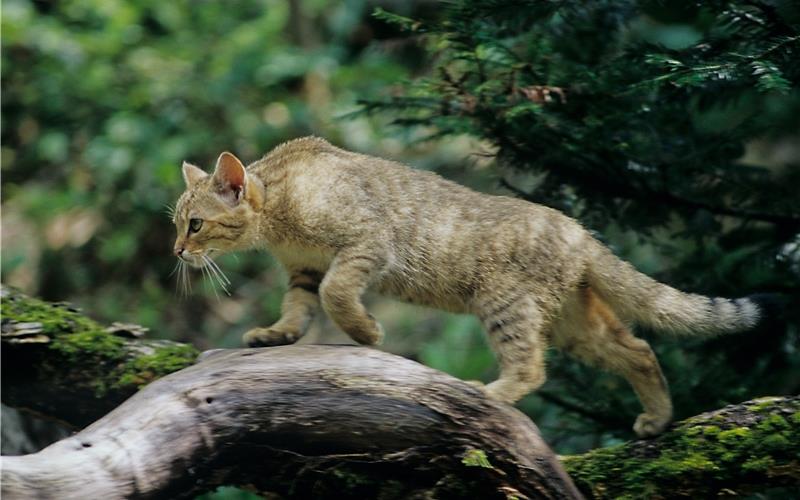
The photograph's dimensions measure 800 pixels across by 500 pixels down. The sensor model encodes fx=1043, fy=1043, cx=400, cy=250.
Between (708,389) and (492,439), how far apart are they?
7.43ft

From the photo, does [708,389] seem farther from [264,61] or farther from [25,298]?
[264,61]

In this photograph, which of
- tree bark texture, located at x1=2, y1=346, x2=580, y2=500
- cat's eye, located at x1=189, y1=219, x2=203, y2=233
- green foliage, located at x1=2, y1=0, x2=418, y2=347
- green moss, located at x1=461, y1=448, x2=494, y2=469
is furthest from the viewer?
green foliage, located at x1=2, y1=0, x2=418, y2=347

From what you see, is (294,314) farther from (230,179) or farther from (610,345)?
(610,345)

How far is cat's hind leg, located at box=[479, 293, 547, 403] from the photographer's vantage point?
17.4ft

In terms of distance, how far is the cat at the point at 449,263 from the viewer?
5.36 meters

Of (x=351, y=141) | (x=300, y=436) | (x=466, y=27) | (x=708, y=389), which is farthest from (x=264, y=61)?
(x=300, y=436)

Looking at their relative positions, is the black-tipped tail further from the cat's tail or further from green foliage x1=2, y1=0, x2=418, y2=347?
green foliage x1=2, y1=0, x2=418, y2=347

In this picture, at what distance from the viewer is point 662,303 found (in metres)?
5.45

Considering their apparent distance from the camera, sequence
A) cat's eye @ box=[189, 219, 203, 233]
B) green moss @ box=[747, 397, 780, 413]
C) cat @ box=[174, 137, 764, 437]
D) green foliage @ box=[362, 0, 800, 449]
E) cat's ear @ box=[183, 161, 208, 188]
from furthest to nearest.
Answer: cat's ear @ box=[183, 161, 208, 188]
green foliage @ box=[362, 0, 800, 449]
cat's eye @ box=[189, 219, 203, 233]
cat @ box=[174, 137, 764, 437]
green moss @ box=[747, 397, 780, 413]

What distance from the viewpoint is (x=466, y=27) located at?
5.75m

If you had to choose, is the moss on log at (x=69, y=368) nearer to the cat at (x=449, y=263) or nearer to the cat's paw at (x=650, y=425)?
the cat at (x=449, y=263)

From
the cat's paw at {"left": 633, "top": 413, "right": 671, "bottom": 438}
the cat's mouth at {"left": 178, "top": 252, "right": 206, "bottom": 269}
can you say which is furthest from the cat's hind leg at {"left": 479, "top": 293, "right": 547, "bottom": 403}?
the cat's mouth at {"left": 178, "top": 252, "right": 206, "bottom": 269}

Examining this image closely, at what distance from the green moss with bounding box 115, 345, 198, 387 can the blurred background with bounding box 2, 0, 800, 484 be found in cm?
200

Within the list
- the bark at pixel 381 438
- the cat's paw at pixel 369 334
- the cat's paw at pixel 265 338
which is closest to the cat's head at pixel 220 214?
the cat's paw at pixel 265 338
